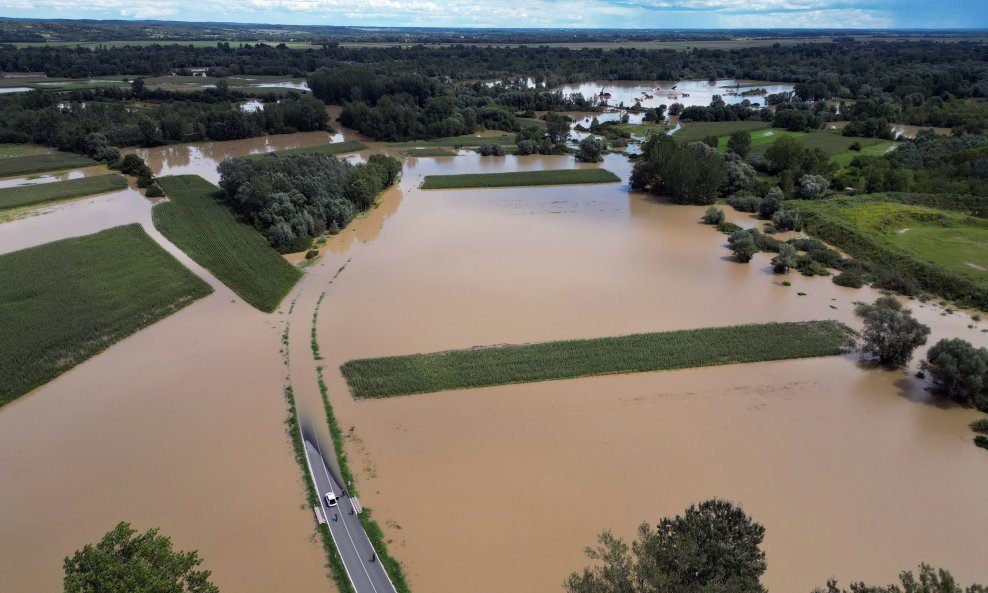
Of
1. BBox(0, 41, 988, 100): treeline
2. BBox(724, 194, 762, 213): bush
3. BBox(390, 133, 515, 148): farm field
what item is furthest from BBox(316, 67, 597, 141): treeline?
BBox(724, 194, 762, 213): bush

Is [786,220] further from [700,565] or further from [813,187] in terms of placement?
[700,565]

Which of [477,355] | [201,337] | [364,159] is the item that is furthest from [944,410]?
[364,159]

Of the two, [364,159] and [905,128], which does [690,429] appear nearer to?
[364,159]

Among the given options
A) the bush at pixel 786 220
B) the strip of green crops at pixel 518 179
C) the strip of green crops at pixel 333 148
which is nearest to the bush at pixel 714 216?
the bush at pixel 786 220

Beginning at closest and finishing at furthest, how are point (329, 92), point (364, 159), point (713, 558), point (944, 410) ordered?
point (713, 558) → point (944, 410) → point (364, 159) → point (329, 92)

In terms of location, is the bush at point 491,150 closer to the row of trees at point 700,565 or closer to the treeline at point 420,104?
the treeline at point 420,104

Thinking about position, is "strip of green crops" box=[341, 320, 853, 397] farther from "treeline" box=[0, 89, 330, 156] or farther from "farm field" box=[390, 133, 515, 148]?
"treeline" box=[0, 89, 330, 156]
